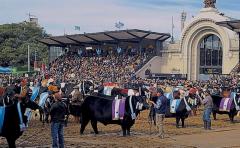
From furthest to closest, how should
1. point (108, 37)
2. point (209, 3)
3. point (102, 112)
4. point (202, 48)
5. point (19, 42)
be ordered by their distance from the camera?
point (19, 42)
point (108, 37)
point (209, 3)
point (202, 48)
point (102, 112)

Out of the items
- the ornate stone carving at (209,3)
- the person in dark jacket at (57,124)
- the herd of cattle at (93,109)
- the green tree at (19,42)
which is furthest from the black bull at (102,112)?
the green tree at (19,42)

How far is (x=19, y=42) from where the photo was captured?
93.1 meters

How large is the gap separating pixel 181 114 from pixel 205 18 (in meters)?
38.8

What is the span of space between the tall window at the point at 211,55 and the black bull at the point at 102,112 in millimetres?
42548

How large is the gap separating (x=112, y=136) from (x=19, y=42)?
78.0 meters

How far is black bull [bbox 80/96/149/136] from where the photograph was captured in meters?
18.2

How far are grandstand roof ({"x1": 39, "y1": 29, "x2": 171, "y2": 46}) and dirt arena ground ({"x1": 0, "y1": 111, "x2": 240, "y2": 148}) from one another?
41.2 m

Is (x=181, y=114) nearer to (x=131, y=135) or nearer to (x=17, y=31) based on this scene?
(x=131, y=135)

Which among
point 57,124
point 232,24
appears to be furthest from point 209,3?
point 57,124

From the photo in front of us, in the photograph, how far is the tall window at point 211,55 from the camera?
60000mm

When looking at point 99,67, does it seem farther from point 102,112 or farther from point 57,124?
point 57,124

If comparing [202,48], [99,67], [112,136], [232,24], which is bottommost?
[112,136]

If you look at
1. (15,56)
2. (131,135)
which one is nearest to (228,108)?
(131,135)

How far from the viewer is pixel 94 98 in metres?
18.6
